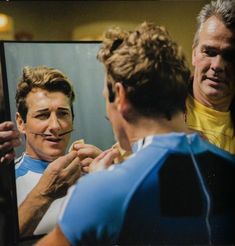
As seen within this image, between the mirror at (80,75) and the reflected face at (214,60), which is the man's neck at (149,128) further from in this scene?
the reflected face at (214,60)

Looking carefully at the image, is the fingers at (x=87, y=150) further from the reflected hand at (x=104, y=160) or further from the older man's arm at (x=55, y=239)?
the older man's arm at (x=55, y=239)

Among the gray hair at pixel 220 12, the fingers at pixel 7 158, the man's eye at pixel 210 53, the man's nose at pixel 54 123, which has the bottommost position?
the fingers at pixel 7 158

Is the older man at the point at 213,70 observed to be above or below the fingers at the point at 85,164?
above

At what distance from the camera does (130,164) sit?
7.54 feet

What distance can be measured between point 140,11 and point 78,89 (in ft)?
1.66

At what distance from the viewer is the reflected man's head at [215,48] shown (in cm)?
242

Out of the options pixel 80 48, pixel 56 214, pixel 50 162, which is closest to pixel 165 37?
pixel 80 48

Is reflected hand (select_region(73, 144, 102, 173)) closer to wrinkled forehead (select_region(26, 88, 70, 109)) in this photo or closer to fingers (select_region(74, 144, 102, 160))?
fingers (select_region(74, 144, 102, 160))

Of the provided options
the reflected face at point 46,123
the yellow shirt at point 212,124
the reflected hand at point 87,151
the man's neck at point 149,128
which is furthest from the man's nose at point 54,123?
the yellow shirt at point 212,124

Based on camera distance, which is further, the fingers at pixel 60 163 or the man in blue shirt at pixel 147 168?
the fingers at pixel 60 163

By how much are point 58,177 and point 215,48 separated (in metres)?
1.03

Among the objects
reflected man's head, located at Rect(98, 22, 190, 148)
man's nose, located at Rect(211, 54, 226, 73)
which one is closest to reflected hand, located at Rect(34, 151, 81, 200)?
reflected man's head, located at Rect(98, 22, 190, 148)

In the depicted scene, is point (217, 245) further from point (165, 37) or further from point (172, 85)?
point (165, 37)

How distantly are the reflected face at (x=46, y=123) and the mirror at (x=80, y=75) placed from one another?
46mm
